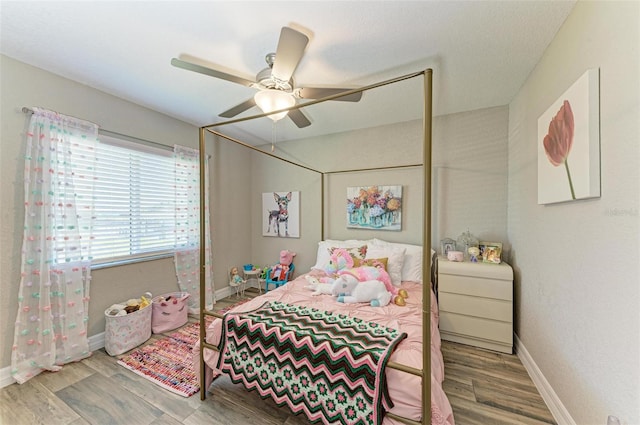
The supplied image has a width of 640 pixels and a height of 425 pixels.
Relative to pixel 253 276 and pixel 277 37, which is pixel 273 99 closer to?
pixel 277 37

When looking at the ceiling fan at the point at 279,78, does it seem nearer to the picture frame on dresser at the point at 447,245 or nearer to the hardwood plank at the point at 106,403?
the picture frame on dresser at the point at 447,245

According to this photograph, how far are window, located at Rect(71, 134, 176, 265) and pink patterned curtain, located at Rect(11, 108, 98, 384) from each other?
12cm

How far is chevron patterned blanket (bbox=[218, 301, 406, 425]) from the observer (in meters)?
1.23

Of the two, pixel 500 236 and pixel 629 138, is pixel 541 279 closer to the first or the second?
pixel 500 236

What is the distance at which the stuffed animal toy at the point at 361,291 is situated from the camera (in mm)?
2068

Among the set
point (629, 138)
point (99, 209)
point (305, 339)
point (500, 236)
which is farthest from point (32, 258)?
point (500, 236)

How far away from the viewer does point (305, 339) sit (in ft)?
4.69

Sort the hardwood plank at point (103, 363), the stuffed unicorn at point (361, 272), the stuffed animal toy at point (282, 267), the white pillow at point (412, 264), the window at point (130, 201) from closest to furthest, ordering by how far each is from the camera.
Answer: the hardwood plank at point (103, 363), the stuffed unicorn at point (361, 272), the window at point (130, 201), the white pillow at point (412, 264), the stuffed animal toy at point (282, 267)

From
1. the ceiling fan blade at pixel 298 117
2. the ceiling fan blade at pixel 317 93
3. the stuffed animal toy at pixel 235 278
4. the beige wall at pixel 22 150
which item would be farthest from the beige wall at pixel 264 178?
the ceiling fan blade at pixel 298 117

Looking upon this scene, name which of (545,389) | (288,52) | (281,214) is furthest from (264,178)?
(545,389)

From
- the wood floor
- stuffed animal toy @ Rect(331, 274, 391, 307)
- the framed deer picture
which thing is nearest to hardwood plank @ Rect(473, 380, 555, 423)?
the wood floor

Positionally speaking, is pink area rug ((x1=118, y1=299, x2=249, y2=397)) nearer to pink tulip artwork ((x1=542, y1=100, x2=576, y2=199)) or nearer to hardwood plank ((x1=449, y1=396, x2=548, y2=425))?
hardwood plank ((x1=449, y1=396, x2=548, y2=425))

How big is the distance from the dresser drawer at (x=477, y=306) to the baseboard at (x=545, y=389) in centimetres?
28

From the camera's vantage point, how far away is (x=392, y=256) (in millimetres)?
2768
